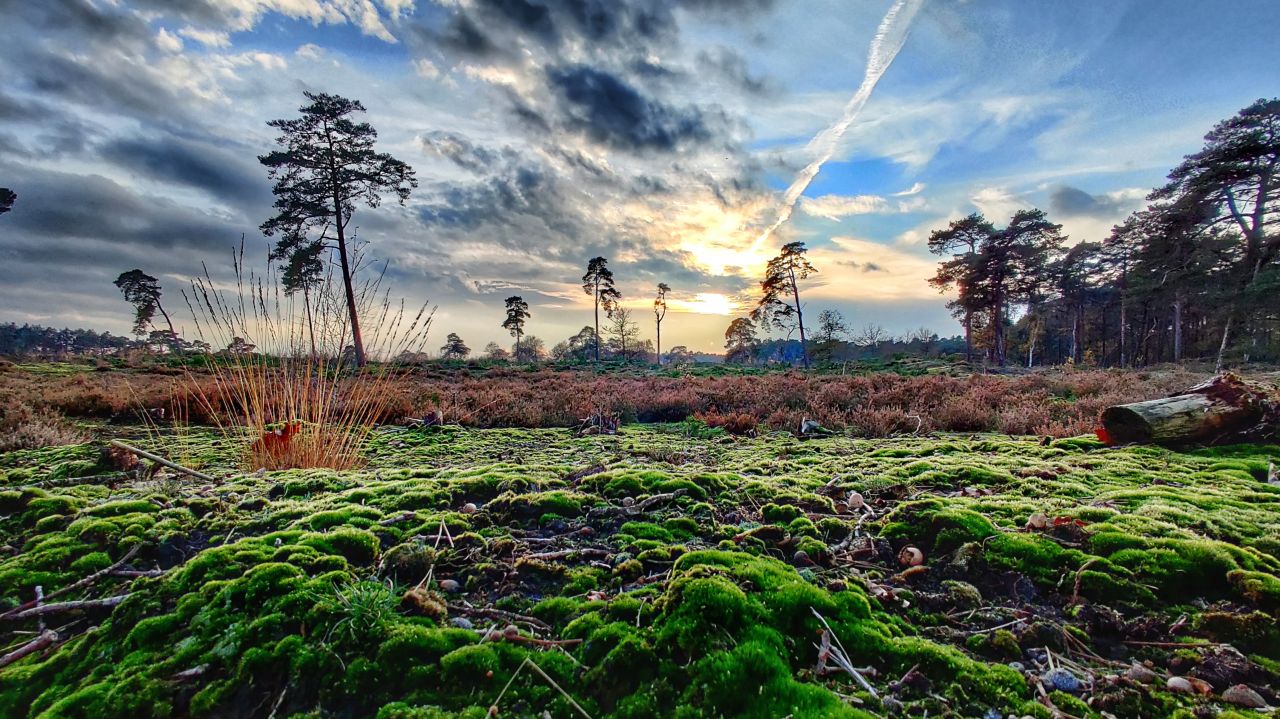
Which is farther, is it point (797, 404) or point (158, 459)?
point (797, 404)

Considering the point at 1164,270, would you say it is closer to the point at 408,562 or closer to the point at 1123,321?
the point at 1123,321

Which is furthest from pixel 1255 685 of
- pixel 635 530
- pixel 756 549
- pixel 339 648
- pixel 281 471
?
pixel 281 471

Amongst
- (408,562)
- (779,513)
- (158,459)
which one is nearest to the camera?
(408,562)

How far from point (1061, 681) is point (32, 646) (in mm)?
3935

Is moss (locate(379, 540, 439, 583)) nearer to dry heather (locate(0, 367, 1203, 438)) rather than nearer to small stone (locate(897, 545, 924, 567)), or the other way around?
small stone (locate(897, 545, 924, 567))

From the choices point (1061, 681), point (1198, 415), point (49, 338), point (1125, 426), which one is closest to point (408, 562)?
point (1061, 681)

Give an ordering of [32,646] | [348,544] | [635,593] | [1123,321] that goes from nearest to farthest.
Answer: [32,646]
[635,593]
[348,544]
[1123,321]

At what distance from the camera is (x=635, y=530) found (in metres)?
2.99

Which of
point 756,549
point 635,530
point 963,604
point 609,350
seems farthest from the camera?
point 609,350

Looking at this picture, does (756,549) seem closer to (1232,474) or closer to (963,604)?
(963,604)

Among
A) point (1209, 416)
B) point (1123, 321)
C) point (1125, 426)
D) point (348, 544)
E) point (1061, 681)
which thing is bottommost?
point (1061, 681)

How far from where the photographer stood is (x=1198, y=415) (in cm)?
514

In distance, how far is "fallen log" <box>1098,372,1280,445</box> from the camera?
506 cm

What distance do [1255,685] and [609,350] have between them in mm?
60449
